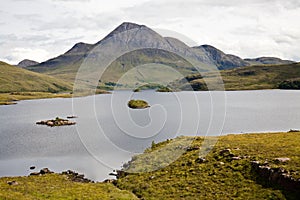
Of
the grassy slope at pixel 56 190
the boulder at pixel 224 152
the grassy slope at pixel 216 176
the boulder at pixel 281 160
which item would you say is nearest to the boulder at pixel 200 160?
the grassy slope at pixel 216 176

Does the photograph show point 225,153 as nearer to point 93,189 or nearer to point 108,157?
point 93,189

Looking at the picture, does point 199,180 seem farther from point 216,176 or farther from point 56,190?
point 56,190

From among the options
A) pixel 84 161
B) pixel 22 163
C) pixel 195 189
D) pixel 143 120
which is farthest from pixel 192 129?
pixel 195 189

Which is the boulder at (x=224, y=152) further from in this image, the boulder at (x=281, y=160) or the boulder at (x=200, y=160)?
the boulder at (x=281, y=160)

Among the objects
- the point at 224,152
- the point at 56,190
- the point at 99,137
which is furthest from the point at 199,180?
the point at 99,137

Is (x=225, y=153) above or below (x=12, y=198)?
above

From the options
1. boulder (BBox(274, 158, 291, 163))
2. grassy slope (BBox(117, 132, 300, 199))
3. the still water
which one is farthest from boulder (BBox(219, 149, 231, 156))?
the still water

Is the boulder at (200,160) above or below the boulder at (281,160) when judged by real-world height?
below
